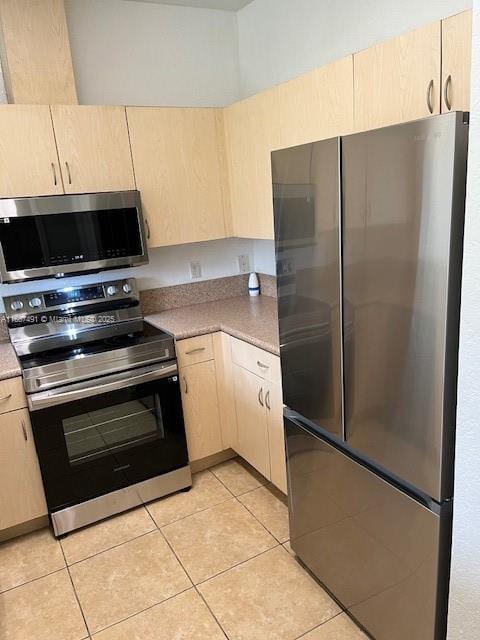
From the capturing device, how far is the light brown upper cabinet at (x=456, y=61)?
4.63ft

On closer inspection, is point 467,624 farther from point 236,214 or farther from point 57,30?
point 57,30

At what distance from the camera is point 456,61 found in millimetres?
1445

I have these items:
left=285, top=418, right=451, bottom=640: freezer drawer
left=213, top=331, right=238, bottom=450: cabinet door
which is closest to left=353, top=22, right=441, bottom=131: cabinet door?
left=285, top=418, right=451, bottom=640: freezer drawer

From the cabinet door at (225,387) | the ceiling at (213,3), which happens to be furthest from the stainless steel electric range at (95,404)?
the ceiling at (213,3)

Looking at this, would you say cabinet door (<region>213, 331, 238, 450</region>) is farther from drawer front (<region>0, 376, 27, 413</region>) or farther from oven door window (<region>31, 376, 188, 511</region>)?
drawer front (<region>0, 376, 27, 413</region>)

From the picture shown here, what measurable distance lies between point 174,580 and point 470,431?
5.05 ft

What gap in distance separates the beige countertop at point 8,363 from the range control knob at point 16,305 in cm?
20

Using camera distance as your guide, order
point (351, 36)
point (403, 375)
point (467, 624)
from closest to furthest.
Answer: point (467, 624)
point (403, 375)
point (351, 36)

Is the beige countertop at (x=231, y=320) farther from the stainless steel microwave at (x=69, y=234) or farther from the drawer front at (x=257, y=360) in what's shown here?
the stainless steel microwave at (x=69, y=234)

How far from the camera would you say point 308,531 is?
197 centimetres

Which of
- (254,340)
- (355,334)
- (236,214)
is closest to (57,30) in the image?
(236,214)

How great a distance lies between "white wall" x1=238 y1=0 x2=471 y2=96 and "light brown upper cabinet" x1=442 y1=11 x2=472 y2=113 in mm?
479

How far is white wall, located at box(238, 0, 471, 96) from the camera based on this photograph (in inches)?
78.7

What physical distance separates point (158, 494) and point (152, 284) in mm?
1249
